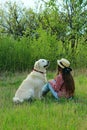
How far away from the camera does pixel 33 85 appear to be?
888 centimetres

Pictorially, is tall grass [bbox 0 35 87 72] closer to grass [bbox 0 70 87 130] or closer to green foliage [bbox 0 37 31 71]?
green foliage [bbox 0 37 31 71]

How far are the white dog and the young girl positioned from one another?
26 centimetres

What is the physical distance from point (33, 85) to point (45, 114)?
6.66 ft

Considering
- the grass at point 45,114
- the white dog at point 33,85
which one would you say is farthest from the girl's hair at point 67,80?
the white dog at point 33,85

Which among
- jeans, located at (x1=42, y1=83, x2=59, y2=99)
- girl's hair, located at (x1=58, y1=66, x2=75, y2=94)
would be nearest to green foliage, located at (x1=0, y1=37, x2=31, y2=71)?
jeans, located at (x1=42, y1=83, x2=59, y2=99)

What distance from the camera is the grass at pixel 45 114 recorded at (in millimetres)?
6070

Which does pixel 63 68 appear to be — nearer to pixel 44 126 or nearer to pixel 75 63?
pixel 44 126

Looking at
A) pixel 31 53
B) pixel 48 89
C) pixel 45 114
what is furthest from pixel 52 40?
pixel 45 114

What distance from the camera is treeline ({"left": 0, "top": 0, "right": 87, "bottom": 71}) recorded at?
17055 millimetres

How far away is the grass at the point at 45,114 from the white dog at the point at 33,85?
0.22 m

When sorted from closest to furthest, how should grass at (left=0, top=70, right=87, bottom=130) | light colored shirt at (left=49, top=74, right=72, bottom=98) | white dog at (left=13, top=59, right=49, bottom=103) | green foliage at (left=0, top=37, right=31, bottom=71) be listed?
grass at (left=0, top=70, right=87, bottom=130) < white dog at (left=13, top=59, right=49, bottom=103) < light colored shirt at (left=49, top=74, right=72, bottom=98) < green foliage at (left=0, top=37, right=31, bottom=71)

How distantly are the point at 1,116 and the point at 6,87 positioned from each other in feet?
14.7

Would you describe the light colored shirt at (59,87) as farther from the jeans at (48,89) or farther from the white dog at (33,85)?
the white dog at (33,85)

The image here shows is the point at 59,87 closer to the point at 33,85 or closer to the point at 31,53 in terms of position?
the point at 33,85
